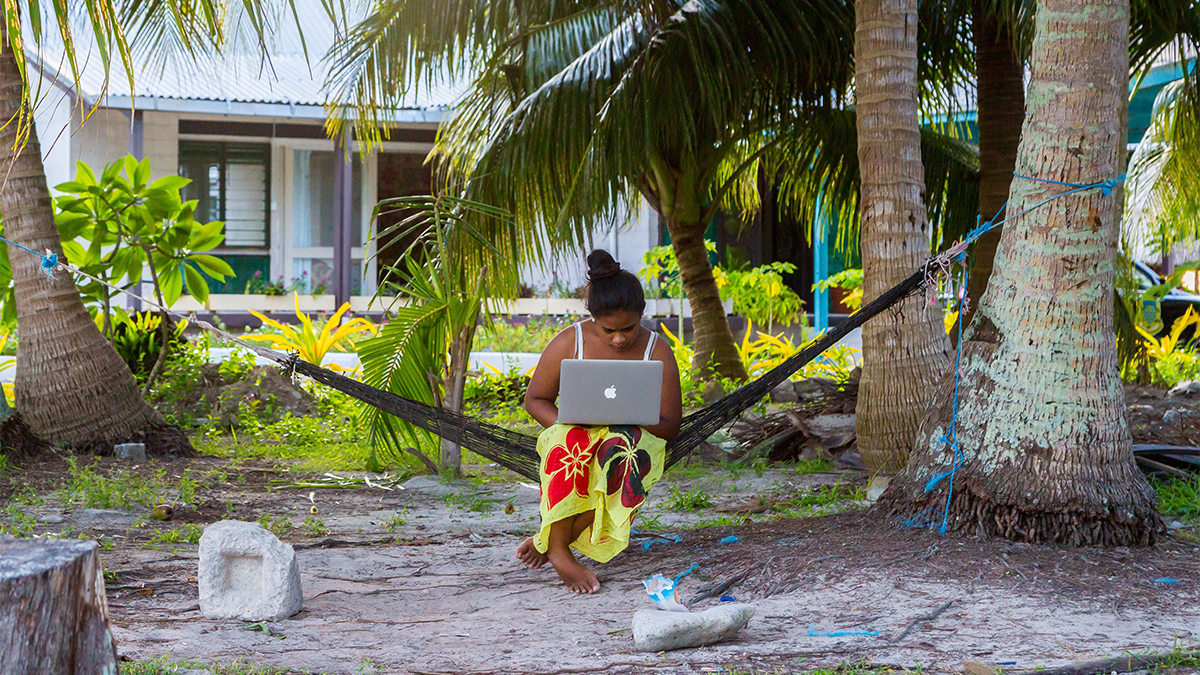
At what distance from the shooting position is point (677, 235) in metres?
7.87

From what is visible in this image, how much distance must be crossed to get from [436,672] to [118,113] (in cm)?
1223

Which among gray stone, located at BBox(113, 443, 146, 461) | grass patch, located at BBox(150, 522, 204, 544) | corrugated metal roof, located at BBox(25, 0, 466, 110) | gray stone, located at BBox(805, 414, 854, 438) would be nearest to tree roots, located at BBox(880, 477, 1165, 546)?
gray stone, located at BBox(805, 414, 854, 438)

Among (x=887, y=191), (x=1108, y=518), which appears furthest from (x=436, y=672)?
(x=887, y=191)

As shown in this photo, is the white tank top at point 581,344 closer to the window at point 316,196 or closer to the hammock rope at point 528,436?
the hammock rope at point 528,436

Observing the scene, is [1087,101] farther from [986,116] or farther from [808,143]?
[808,143]

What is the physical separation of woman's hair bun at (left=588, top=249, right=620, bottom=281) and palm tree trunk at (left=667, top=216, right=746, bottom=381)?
430 centimetres

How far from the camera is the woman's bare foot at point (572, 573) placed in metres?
3.49

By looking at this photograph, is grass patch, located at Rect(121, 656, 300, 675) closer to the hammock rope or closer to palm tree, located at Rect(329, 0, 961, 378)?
the hammock rope

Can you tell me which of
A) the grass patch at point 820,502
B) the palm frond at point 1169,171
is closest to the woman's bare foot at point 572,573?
the grass patch at point 820,502

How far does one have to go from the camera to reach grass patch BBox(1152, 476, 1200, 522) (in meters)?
4.28

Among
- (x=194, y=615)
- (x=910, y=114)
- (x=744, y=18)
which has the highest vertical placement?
(x=744, y=18)

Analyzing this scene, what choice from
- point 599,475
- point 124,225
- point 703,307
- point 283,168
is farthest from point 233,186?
point 599,475

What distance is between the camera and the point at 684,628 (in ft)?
9.03

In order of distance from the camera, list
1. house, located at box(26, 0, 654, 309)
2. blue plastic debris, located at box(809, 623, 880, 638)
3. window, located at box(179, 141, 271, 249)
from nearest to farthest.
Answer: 1. blue plastic debris, located at box(809, 623, 880, 638)
2. house, located at box(26, 0, 654, 309)
3. window, located at box(179, 141, 271, 249)
